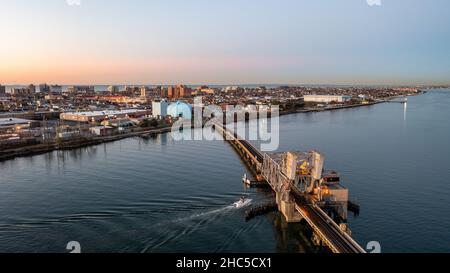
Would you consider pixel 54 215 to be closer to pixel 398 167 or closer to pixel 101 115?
pixel 398 167

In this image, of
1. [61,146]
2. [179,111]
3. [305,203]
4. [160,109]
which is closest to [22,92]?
[160,109]

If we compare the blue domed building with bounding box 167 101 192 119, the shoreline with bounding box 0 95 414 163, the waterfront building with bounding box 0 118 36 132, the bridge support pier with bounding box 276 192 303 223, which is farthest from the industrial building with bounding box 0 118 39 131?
the bridge support pier with bounding box 276 192 303 223

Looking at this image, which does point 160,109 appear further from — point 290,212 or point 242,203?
point 290,212

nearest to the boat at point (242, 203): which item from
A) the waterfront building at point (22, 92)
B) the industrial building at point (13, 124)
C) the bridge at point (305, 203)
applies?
the bridge at point (305, 203)

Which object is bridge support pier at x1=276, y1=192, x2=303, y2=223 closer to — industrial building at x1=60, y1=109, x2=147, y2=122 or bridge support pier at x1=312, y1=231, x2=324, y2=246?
bridge support pier at x1=312, y1=231, x2=324, y2=246
